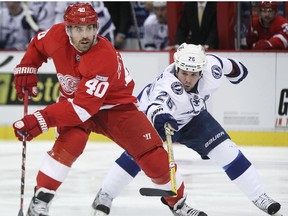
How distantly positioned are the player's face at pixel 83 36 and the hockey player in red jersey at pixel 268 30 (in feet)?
14.3

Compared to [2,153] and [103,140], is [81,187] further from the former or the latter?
[103,140]

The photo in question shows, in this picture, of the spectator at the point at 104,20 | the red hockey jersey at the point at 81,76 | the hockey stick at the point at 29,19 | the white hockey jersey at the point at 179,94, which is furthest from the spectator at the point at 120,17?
the red hockey jersey at the point at 81,76

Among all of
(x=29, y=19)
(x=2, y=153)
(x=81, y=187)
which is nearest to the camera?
(x=81, y=187)

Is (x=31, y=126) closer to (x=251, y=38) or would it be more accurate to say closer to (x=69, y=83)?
(x=69, y=83)

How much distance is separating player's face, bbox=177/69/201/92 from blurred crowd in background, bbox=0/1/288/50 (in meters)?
3.78

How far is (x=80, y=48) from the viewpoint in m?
4.65

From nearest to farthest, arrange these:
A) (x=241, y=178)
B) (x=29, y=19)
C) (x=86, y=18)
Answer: (x=86, y=18) → (x=241, y=178) → (x=29, y=19)

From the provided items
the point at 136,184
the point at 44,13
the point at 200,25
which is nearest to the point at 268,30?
the point at 200,25

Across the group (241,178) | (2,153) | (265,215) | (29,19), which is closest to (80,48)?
(241,178)

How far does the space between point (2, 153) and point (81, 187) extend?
6.51 feet

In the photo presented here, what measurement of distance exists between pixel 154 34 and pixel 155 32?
2cm

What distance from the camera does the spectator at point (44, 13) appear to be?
31.7 ft

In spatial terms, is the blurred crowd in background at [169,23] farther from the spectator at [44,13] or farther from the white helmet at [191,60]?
the white helmet at [191,60]

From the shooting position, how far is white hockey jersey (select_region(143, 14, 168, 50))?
373 inches
